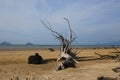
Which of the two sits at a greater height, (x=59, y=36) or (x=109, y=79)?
(x=59, y=36)

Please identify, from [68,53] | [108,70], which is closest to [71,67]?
[108,70]

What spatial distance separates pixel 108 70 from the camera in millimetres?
15352

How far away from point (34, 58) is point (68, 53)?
3765mm

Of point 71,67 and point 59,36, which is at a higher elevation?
point 59,36

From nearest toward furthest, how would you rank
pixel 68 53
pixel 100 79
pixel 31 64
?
pixel 100 79, pixel 31 64, pixel 68 53

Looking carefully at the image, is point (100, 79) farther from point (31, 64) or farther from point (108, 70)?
point (31, 64)

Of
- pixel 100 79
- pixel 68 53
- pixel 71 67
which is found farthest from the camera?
pixel 68 53

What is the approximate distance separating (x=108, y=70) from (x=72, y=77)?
8.23 ft

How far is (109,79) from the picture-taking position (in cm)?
1163

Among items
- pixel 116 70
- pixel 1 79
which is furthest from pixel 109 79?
pixel 1 79

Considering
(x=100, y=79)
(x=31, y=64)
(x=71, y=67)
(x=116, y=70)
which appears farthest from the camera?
(x=31, y=64)

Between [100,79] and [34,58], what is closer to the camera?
[100,79]

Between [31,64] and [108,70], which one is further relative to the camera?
[31,64]

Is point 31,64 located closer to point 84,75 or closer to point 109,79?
point 84,75
